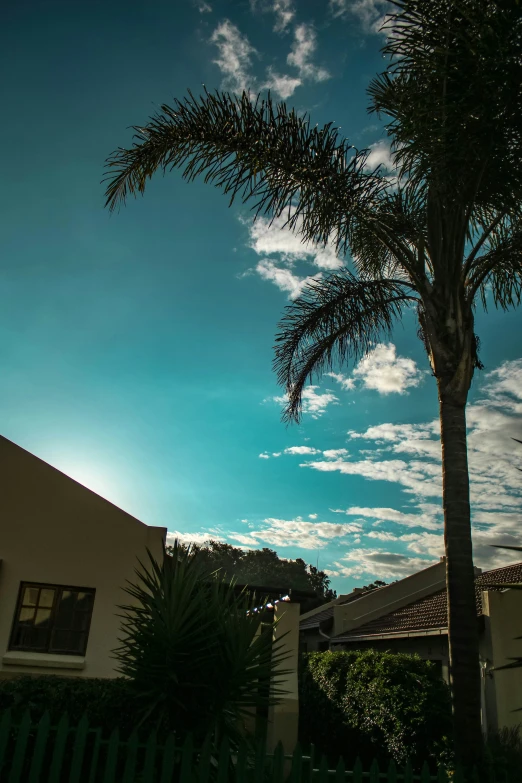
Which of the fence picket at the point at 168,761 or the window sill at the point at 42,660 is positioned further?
the window sill at the point at 42,660

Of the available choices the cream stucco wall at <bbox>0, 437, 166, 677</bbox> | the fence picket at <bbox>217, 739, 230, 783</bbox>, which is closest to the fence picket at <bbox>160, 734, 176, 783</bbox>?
the fence picket at <bbox>217, 739, 230, 783</bbox>

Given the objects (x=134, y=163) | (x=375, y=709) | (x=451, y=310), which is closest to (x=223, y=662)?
(x=451, y=310)

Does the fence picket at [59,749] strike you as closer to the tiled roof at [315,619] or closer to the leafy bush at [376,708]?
the leafy bush at [376,708]

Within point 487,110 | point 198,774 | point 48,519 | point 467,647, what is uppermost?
point 487,110

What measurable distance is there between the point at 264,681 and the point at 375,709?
522 cm

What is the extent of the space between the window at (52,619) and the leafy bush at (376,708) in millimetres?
5426

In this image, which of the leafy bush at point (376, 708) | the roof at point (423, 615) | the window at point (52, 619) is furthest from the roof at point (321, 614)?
the window at point (52, 619)

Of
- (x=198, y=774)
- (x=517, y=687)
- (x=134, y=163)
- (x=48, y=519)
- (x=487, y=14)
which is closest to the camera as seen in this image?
(x=198, y=774)

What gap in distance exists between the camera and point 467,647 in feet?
21.7

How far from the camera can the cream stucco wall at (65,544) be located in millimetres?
10555

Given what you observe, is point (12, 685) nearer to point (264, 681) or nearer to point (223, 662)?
point (223, 662)

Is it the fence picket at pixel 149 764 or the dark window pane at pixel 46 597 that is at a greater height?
the dark window pane at pixel 46 597

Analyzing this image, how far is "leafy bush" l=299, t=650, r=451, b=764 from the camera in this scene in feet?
32.5

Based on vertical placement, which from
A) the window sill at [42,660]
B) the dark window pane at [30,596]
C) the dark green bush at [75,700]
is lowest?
the dark green bush at [75,700]
